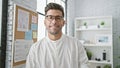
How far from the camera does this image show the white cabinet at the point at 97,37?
361cm

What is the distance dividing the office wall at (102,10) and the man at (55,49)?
262 centimetres

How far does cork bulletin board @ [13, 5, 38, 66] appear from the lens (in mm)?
1755

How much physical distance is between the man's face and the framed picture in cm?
263

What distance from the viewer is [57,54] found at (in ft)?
4.17

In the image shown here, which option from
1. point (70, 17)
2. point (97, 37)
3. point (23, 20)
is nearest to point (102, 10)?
point (97, 37)

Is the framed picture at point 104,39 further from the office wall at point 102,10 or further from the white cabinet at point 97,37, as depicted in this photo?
the office wall at point 102,10

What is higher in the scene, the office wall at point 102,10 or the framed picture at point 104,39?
the office wall at point 102,10

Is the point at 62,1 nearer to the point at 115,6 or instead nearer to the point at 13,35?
the point at 115,6

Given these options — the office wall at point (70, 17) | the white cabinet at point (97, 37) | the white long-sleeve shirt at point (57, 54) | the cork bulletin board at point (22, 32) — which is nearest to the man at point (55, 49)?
the white long-sleeve shirt at point (57, 54)

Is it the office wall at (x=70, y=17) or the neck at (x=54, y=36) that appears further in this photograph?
the office wall at (x=70, y=17)

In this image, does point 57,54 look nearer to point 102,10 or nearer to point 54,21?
point 54,21

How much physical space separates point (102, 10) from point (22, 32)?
101 inches

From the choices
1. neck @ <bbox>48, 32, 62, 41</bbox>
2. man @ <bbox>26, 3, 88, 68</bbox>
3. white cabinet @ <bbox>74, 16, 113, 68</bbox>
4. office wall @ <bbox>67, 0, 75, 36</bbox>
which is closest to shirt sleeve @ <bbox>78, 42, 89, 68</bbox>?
man @ <bbox>26, 3, 88, 68</bbox>

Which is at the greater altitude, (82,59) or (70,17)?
(70,17)
